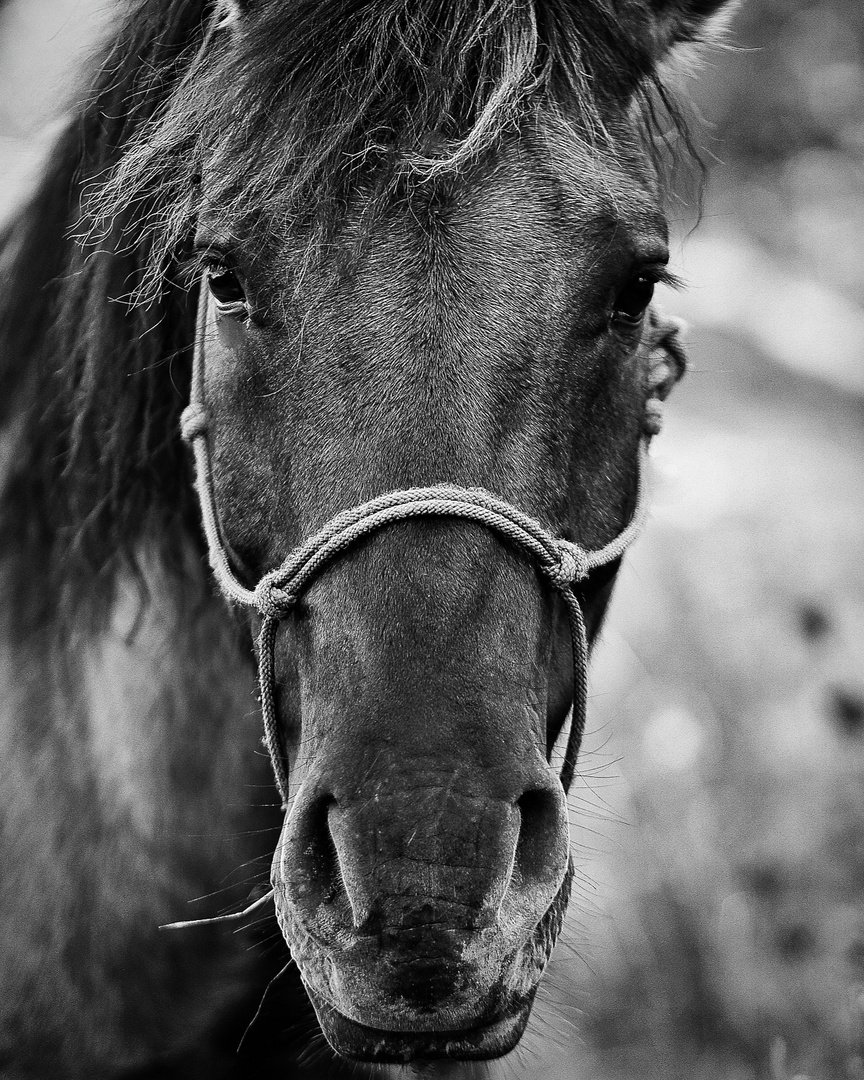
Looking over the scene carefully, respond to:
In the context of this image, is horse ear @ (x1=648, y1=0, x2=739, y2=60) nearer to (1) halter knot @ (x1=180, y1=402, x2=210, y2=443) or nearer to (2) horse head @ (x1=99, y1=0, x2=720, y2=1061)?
(2) horse head @ (x1=99, y1=0, x2=720, y2=1061)

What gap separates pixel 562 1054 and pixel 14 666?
311 centimetres

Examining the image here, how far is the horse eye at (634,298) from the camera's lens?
1.76m

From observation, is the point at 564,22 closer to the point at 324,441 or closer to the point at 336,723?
the point at 324,441

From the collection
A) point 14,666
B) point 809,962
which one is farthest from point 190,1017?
point 809,962

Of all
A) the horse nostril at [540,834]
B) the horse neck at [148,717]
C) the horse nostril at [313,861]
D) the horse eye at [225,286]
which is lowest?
the horse neck at [148,717]

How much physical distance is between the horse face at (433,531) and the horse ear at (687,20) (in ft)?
1.57

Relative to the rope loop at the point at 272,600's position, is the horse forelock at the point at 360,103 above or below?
above

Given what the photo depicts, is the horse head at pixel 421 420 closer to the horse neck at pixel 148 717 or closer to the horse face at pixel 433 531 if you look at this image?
the horse face at pixel 433 531

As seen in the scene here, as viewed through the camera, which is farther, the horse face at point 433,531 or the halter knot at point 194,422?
the halter knot at point 194,422

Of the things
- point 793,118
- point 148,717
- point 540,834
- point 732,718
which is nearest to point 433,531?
point 540,834

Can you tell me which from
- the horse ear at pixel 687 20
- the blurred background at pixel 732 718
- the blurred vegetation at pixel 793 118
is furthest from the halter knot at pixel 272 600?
the blurred vegetation at pixel 793 118

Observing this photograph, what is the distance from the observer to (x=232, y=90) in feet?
5.67

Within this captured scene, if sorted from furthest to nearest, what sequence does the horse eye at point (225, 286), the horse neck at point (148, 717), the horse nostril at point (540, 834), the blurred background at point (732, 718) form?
the blurred background at point (732, 718) < the horse neck at point (148, 717) < the horse eye at point (225, 286) < the horse nostril at point (540, 834)

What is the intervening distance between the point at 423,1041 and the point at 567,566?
68 cm
